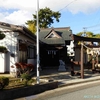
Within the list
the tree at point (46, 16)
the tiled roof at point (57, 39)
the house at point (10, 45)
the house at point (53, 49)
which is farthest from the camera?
the tree at point (46, 16)

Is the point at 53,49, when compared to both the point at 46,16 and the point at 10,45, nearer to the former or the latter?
the point at 10,45

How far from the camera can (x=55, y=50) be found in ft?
90.6

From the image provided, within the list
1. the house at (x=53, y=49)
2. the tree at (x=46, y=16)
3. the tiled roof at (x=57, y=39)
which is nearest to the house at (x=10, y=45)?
the house at (x=53, y=49)

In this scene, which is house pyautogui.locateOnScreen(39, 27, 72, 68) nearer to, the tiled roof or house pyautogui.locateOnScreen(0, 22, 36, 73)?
the tiled roof

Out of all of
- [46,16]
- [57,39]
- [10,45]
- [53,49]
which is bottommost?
[10,45]

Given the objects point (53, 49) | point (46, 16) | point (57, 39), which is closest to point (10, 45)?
point (53, 49)

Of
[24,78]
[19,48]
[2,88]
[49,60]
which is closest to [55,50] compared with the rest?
[49,60]

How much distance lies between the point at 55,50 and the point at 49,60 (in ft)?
7.12

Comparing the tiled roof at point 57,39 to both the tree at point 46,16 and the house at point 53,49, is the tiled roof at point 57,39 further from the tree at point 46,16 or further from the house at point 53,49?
the tree at point 46,16

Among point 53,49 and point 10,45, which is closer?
point 10,45

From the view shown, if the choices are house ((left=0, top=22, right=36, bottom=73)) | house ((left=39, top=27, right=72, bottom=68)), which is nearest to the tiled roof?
house ((left=39, top=27, right=72, bottom=68))

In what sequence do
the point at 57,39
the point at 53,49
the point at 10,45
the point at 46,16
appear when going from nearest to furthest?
1. the point at 10,45
2. the point at 53,49
3. the point at 57,39
4. the point at 46,16

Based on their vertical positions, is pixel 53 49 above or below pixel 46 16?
below

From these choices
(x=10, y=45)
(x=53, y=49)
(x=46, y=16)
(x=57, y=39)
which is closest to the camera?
(x=10, y=45)
